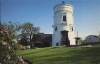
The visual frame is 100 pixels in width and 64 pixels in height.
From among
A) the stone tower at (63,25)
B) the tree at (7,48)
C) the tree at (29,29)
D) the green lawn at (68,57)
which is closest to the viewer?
the tree at (7,48)

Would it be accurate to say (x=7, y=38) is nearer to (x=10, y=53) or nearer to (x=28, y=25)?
(x=10, y=53)

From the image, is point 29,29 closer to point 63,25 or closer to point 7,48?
point 63,25

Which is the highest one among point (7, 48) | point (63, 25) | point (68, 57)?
point (63, 25)

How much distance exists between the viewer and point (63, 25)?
55.0 m

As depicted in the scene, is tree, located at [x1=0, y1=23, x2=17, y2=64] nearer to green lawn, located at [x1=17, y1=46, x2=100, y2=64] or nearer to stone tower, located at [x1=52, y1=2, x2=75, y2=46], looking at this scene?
green lawn, located at [x1=17, y1=46, x2=100, y2=64]

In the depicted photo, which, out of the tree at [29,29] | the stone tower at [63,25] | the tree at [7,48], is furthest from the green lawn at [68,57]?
the tree at [29,29]

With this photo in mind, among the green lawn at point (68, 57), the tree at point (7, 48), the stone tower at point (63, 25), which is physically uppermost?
the stone tower at point (63, 25)

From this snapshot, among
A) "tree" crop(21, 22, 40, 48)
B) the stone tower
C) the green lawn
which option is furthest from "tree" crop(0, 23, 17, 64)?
"tree" crop(21, 22, 40, 48)

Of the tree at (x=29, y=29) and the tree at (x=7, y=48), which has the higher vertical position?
the tree at (x=29, y=29)

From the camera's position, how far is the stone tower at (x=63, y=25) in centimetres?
5425

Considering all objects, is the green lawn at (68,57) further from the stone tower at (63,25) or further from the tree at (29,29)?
the tree at (29,29)

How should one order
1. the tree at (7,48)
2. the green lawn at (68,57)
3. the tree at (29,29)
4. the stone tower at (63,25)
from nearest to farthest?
the tree at (7,48)
the green lawn at (68,57)
the stone tower at (63,25)
the tree at (29,29)

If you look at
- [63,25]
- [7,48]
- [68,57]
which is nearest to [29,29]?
[63,25]

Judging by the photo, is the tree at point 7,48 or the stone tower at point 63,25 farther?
the stone tower at point 63,25
